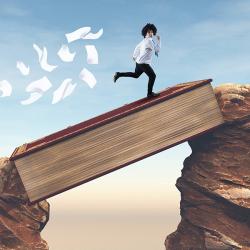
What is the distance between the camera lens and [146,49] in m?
13.5

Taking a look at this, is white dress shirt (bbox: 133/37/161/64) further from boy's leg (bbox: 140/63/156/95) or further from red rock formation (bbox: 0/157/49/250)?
red rock formation (bbox: 0/157/49/250)

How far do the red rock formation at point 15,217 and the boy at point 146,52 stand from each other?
5135mm

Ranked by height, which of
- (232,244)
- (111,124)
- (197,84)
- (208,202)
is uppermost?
(197,84)

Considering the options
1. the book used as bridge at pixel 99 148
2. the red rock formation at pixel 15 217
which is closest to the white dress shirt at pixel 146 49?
the book used as bridge at pixel 99 148

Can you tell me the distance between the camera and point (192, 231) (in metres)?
17.6

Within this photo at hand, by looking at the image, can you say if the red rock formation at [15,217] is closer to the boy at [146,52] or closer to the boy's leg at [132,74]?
the boy's leg at [132,74]

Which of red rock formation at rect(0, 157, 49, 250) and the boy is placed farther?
red rock formation at rect(0, 157, 49, 250)

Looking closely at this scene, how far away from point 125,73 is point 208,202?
555 centimetres

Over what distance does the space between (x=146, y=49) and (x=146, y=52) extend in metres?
0.08

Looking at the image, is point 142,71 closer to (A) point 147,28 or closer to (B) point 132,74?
(B) point 132,74

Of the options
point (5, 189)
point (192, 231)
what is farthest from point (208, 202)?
point (5, 189)

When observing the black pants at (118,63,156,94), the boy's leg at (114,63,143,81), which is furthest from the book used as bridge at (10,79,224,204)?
the boy's leg at (114,63,143,81)

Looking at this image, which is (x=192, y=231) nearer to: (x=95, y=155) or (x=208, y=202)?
(x=208, y=202)

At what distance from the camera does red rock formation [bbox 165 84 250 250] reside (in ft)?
53.8
